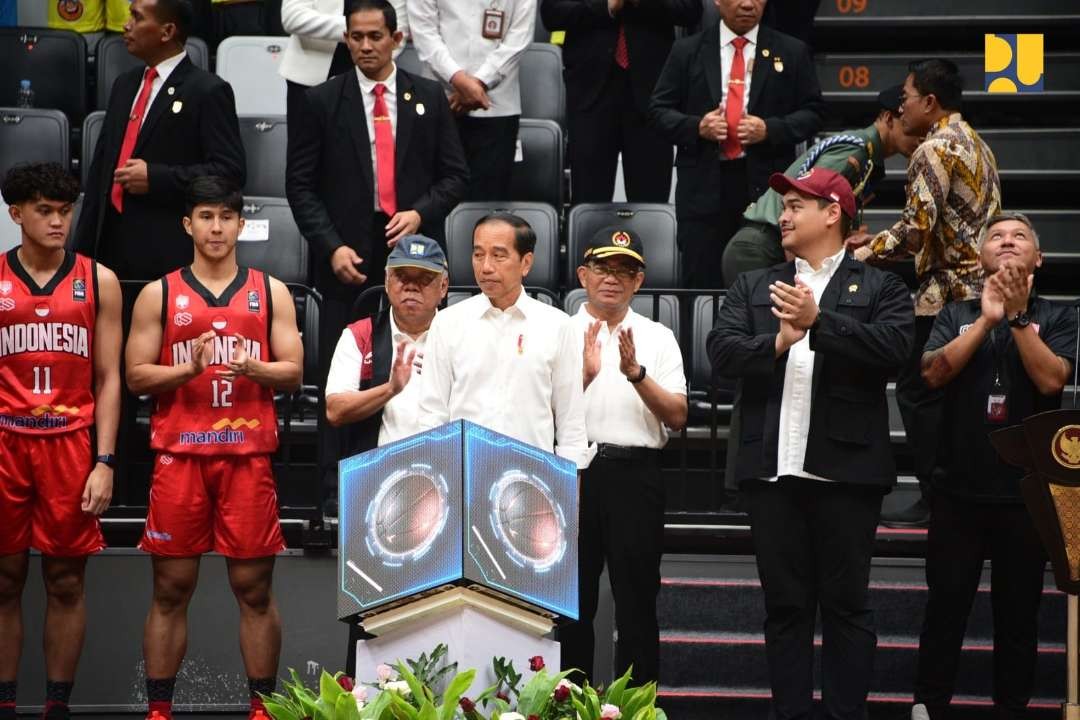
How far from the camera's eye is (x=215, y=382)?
5574 mm

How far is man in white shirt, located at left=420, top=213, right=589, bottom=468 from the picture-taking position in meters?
5.05

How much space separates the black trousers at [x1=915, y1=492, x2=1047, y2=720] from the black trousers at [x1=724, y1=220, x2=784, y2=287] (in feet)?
4.11

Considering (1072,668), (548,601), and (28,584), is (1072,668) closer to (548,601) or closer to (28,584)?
(548,601)

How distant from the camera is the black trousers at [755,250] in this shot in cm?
641

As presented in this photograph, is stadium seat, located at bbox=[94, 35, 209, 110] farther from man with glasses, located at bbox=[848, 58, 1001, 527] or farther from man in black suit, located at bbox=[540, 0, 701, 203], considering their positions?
man with glasses, located at bbox=[848, 58, 1001, 527]

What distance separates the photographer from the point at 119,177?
6.45 metres

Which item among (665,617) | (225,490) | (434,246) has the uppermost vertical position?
(434,246)

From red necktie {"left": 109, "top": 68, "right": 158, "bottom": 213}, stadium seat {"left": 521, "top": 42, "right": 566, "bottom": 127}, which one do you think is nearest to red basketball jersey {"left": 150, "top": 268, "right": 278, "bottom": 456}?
red necktie {"left": 109, "top": 68, "right": 158, "bottom": 213}

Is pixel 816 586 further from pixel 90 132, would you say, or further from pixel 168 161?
pixel 90 132

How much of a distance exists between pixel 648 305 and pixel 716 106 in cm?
95

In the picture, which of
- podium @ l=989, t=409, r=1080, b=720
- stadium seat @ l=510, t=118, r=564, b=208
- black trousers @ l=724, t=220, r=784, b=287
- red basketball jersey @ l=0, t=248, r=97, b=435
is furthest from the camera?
stadium seat @ l=510, t=118, r=564, b=208

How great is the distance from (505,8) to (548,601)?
4785mm

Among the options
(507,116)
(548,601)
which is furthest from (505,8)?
(548,601)

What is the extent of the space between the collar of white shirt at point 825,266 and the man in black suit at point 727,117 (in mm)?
1776
